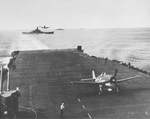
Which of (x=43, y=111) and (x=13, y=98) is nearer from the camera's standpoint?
(x=13, y=98)

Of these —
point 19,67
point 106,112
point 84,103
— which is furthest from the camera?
point 19,67

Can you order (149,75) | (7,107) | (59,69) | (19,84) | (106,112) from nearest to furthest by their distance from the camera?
(7,107)
(106,112)
(19,84)
(149,75)
(59,69)

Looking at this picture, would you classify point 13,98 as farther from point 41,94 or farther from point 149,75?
point 149,75

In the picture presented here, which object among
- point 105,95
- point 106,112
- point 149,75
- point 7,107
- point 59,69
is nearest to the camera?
point 7,107

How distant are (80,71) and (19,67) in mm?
12370

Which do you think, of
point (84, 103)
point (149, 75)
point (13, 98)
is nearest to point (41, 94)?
point (84, 103)

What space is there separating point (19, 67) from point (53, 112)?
2816cm

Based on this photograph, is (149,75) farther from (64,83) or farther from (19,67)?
(19,67)

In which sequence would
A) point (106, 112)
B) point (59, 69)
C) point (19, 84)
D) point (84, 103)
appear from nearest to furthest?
point (106, 112) → point (84, 103) → point (19, 84) → point (59, 69)

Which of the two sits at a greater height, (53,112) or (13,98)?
(13,98)

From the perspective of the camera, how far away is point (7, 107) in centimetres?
2353

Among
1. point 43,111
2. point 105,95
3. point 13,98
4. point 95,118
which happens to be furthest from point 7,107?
point 105,95

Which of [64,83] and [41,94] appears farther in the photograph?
[64,83]

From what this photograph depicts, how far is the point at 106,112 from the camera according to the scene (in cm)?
2553
